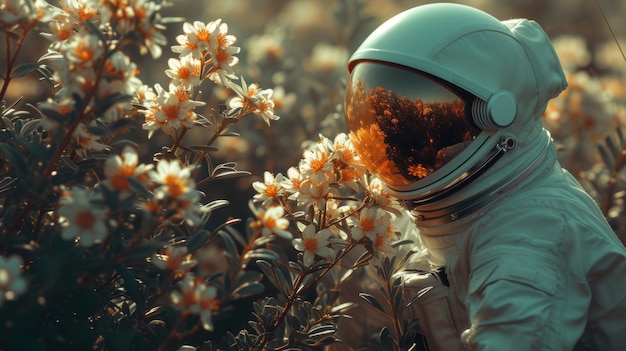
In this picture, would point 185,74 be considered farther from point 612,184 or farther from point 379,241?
point 612,184

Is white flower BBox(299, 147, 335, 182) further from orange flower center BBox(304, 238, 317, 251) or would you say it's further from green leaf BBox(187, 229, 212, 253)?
green leaf BBox(187, 229, 212, 253)

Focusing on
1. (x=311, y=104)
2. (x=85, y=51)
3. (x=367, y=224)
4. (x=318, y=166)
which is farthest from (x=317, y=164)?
(x=311, y=104)

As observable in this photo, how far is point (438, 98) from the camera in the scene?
4.20 ft

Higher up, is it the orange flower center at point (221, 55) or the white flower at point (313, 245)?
the orange flower center at point (221, 55)

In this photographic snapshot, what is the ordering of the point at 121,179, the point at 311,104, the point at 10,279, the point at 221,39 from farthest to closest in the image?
the point at 311,104 < the point at 221,39 < the point at 121,179 < the point at 10,279

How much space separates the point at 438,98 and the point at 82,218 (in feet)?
2.12

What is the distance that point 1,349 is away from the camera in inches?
38.9

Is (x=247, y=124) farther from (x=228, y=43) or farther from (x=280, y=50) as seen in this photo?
(x=228, y=43)

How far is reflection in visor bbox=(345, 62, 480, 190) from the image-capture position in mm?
1284

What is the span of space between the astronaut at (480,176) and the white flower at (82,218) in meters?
0.57

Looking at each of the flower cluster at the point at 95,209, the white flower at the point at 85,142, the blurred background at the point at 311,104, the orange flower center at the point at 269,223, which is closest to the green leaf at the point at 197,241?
the flower cluster at the point at 95,209

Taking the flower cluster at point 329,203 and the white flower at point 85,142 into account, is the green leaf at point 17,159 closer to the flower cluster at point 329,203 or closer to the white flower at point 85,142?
the white flower at point 85,142

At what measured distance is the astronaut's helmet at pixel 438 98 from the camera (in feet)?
4.21

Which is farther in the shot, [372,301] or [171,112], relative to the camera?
[372,301]
